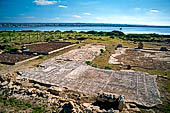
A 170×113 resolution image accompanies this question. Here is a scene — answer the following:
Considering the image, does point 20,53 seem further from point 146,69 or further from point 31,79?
point 146,69

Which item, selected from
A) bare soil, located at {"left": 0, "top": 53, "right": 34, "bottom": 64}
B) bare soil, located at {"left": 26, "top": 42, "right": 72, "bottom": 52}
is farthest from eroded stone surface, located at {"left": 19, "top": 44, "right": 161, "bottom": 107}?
bare soil, located at {"left": 26, "top": 42, "right": 72, "bottom": 52}

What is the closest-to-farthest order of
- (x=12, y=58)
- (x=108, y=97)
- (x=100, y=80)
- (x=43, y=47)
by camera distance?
(x=108, y=97), (x=100, y=80), (x=12, y=58), (x=43, y=47)

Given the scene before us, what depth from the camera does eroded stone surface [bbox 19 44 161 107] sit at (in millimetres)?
10391

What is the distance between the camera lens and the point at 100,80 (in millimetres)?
12773

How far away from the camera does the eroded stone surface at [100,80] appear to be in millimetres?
10391

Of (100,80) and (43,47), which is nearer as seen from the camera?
(100,80)

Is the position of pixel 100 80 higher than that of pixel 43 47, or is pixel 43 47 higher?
pixel 43 47

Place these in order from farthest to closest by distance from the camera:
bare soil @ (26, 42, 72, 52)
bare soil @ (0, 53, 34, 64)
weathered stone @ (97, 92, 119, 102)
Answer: bare soil @ (26, 42, 72, 52)
bare soil @ (0, 53, 34, 64)
weathered stone @ (97, 92, 119, 102)

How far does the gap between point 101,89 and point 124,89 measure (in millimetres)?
1833

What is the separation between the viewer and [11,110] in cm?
791

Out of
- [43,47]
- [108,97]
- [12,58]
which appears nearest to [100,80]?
[108,97]

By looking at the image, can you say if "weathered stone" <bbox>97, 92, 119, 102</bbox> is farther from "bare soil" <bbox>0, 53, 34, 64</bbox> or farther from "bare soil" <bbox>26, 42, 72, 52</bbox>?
"bare soil" <bbox>26, 42, 72, 52</bbox>

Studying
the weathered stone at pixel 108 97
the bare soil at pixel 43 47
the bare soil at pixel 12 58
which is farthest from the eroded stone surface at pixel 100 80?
the bare soil at pixel 43 47

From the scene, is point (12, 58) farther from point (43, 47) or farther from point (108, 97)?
point (108, 97)
